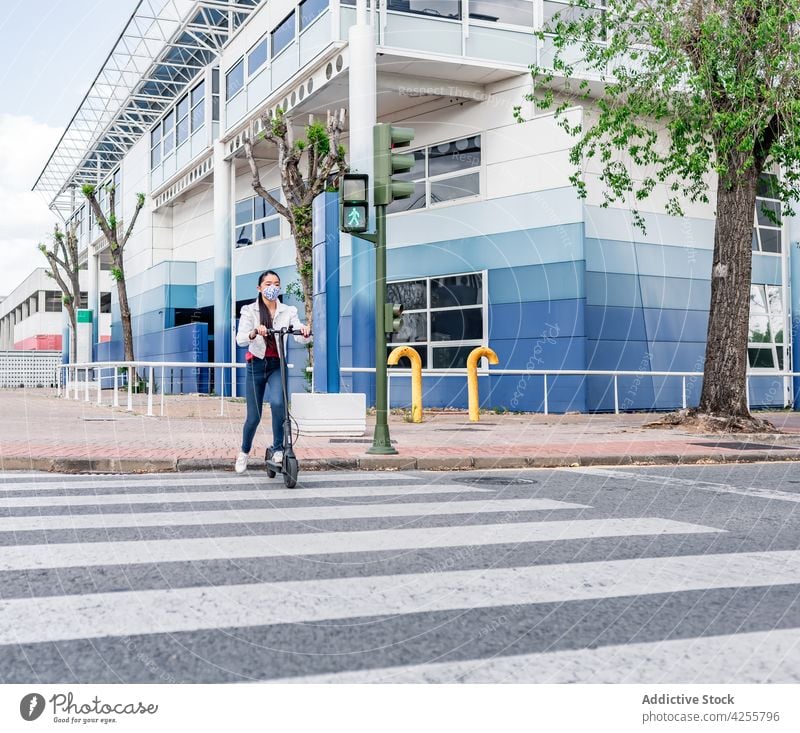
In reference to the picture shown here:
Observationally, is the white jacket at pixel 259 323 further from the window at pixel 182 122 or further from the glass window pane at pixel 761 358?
the window at pixel 182 122

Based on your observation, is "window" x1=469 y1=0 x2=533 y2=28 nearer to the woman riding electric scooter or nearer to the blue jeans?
the woman riding electric scooter

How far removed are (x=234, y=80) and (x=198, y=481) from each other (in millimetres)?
21263

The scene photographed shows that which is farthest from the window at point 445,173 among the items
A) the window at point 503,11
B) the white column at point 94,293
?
the white column at point 94,293

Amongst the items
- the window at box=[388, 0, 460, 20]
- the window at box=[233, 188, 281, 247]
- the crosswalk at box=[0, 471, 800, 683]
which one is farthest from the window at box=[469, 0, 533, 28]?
the crosswalk at box=[0, 471, 800, 683]

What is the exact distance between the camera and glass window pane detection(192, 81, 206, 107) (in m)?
29.9

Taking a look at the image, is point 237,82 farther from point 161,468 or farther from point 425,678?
point 425,678

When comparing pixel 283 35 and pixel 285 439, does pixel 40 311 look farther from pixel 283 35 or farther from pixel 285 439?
pixel 285 439

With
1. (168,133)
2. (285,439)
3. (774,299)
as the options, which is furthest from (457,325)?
(168,133)

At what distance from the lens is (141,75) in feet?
106

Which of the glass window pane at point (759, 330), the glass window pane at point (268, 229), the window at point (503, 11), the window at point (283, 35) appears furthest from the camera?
the glass window pane at point (268, 229)

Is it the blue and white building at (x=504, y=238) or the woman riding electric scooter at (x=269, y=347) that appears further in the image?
the blue and white building at (x=504, y=238)

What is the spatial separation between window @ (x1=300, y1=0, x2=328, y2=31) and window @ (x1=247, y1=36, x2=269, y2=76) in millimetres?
2527

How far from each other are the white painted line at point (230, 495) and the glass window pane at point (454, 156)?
13.6 meters

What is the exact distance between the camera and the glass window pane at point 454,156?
20.3 metres
